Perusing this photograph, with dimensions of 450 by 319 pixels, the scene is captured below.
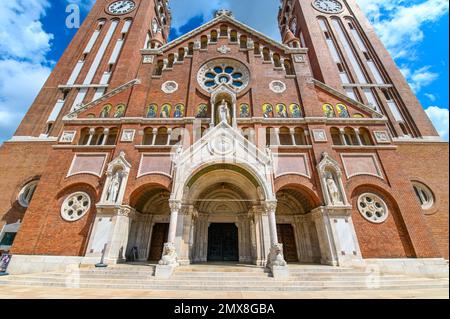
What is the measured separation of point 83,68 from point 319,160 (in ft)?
81.1

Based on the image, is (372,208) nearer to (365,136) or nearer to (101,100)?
(365,136)

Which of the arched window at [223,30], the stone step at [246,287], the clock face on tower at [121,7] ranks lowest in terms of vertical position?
the stone step at [246,287]

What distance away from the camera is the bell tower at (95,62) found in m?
18.9

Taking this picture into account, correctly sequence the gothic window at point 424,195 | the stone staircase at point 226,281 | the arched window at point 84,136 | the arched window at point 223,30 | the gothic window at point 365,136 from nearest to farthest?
the stone staircase at point 226,281 < the gothic window at point 424,195 < the gothic window at point 365,136 < the arched window at point 84,136 < the arched window at point 223,30

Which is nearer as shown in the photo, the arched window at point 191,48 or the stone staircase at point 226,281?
the stone staircase at point 226,281

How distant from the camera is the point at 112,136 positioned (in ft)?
→ 53.0

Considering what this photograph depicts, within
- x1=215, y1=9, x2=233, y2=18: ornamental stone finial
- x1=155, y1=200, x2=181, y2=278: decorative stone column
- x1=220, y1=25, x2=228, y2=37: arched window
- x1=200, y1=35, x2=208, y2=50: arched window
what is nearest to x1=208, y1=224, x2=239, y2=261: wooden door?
x1=155, y1=200, x2=181, y2=278: decorative stone column

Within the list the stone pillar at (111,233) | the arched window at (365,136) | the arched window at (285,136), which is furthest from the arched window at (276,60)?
the stone pillar at (111,233)

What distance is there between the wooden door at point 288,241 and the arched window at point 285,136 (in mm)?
6196

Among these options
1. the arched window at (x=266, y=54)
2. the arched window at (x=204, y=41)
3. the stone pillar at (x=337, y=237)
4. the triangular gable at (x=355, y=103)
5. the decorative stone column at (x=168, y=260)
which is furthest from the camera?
the arched window at (x=204, y=41)

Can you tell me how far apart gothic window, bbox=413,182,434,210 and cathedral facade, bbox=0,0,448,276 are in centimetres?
8

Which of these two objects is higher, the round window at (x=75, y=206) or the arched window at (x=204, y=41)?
the arched window at (x=204, y=41)

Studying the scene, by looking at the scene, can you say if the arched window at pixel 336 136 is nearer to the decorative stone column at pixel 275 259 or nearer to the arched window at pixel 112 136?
the decorative stone column at pixel 275 259

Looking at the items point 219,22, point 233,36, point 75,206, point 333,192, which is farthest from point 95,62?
point 333,192
